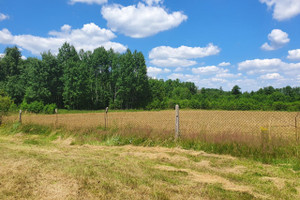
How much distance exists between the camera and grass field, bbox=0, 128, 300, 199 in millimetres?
3714

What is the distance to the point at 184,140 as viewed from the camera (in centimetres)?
789

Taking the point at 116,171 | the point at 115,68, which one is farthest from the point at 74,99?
the point at 116,171

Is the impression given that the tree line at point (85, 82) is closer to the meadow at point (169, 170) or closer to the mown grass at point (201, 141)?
the mown grass at point (201, 141)

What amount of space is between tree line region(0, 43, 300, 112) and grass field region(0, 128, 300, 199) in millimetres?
37503

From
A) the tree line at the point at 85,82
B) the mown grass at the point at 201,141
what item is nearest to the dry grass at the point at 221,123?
the mown grass at the point at 201,141

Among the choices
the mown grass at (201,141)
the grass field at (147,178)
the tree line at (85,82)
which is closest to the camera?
the grass field at (147,178)

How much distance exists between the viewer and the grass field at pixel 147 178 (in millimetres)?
3714

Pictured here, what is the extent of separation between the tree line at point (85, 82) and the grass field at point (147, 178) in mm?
37503

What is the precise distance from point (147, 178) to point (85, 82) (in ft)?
151

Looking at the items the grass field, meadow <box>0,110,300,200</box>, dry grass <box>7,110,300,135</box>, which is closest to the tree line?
dry grass <box>7,110,300,135</box>

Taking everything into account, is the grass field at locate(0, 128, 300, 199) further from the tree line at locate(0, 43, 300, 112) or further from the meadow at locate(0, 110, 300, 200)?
the tree line at locate(0, 43, 300, 112)

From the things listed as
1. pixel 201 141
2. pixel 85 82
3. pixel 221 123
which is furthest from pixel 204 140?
pixel 85 82

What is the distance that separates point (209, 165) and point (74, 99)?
1793 inches

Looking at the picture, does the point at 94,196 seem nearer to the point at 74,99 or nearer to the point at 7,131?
the point at 7,131
